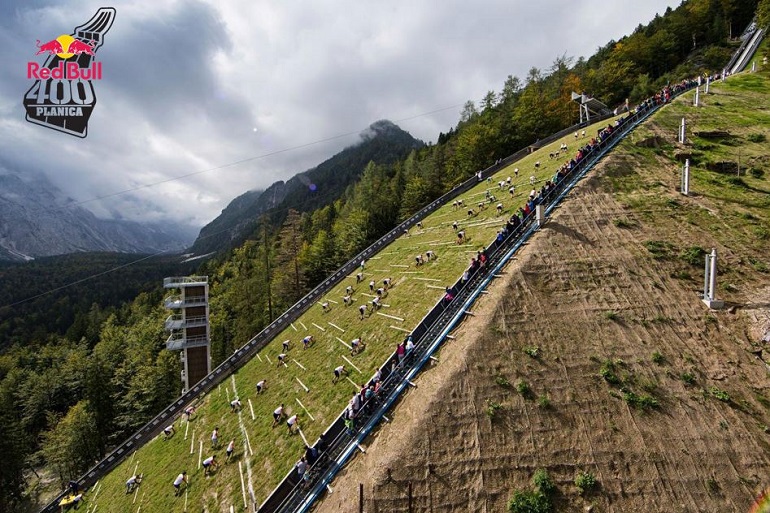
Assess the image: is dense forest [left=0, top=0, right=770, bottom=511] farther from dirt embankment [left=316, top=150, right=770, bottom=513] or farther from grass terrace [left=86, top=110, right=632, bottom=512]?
dirt embankment [left=316, top=150, right=770, bottom=513]

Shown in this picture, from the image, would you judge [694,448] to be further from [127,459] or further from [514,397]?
[127,459]

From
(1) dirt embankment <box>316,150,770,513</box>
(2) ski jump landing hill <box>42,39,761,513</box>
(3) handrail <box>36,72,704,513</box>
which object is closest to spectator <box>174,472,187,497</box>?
(2) ski jump landing hill <box>42,39,761,513</box>

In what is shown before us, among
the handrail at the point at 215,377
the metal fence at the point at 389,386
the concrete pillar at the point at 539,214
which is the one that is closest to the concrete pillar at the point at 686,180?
the metal fence at the point at 389,386

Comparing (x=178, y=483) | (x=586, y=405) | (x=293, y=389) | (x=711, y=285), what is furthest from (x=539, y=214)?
(x=178, y=483)

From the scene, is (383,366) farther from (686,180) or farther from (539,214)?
(686,180)

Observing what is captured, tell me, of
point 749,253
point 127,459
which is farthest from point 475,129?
point 127,459

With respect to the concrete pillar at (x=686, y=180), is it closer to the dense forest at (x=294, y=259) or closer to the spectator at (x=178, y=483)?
the dense forest at (x=294, y=259)
